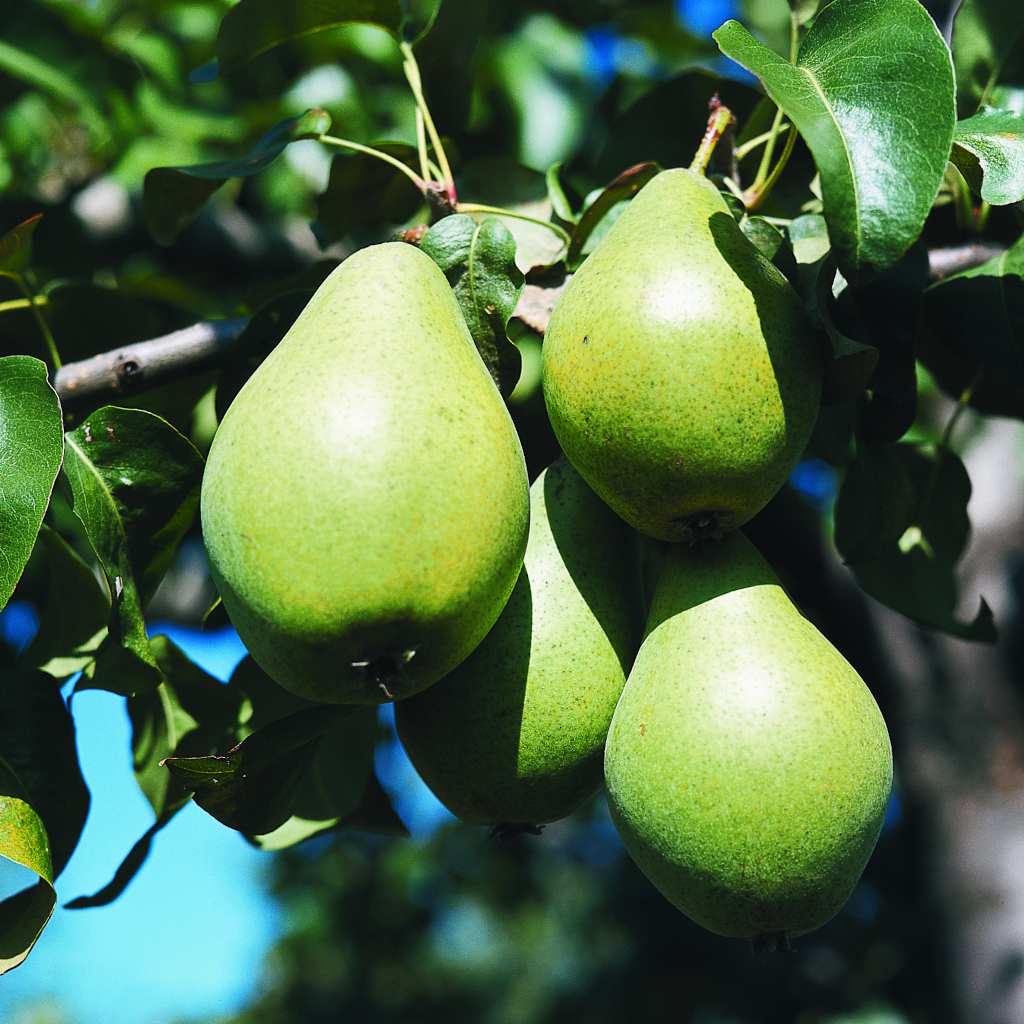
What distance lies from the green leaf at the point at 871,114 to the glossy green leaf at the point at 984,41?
61 centimetres

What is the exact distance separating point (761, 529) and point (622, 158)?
1069mm

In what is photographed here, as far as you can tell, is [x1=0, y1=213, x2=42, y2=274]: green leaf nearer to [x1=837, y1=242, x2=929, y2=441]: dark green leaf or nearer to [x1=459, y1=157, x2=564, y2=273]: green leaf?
[x1=459, y1=157, x2=564, y2=273]: green leaf

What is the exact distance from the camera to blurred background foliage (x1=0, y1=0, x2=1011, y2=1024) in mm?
1569

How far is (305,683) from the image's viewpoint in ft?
2.90

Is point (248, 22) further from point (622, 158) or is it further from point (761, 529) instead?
point (761, 529)

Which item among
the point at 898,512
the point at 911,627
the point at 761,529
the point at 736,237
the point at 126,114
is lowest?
the point at 911,627

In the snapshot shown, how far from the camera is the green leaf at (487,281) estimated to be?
44.0 inches

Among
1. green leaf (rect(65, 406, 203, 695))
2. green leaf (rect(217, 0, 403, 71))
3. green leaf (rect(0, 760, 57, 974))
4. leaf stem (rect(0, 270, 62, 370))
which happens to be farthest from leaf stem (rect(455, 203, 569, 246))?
green leaf (rect(0, 760, 57, 974))

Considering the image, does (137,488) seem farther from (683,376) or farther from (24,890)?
(683,376)

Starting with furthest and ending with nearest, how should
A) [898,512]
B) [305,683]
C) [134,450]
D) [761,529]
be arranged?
1. [761,529]
2. [898,512]
3. [134,450]
4. [305,683]

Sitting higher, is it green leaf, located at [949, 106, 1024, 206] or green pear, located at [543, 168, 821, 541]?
green leaf, located at [949, 106, 1024, 206]

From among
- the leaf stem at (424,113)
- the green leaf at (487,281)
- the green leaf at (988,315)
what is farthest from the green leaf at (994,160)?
the leaf stem at (424,113)

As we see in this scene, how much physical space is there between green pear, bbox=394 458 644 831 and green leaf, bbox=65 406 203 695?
0.33 m

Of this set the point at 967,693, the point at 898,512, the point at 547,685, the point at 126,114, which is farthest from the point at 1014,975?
the point at 126,114
